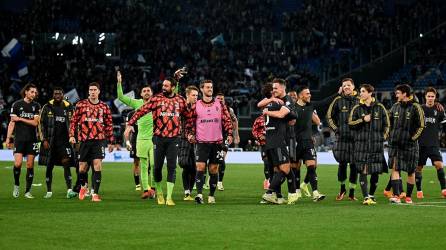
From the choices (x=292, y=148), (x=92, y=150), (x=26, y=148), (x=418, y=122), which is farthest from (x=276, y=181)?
(x=26, y=148)

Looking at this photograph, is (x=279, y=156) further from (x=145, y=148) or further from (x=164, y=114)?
(x=145, y=148)

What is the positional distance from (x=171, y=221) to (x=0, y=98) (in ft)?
115

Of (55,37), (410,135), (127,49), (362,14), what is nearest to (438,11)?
(362,14)

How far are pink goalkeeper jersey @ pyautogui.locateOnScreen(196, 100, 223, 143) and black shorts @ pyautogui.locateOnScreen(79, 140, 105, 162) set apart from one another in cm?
225

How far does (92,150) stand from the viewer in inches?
758

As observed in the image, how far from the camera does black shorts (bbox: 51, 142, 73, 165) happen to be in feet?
67.3

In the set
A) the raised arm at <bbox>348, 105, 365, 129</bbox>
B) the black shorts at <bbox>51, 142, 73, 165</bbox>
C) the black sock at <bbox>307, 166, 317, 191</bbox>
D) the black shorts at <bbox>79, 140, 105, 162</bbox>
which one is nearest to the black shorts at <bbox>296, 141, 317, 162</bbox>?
the black sock at <bbox>307, 166, 317, 191</bbox>

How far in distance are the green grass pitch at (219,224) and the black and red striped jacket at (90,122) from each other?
4.56 feet

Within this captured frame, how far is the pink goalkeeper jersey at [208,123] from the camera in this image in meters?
18.2

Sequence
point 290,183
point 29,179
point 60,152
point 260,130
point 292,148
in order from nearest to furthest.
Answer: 1. point 290,183
2. point 292,148
3. point 29,179
4. point 60,152
5. point 260,130

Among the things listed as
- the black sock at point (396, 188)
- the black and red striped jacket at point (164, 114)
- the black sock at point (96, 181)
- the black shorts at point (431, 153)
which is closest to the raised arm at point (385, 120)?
the black sock at point (396, 188)

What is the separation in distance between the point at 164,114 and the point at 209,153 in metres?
1.24

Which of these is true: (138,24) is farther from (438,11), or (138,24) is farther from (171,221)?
(171,221)

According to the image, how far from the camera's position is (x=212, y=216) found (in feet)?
49.0
